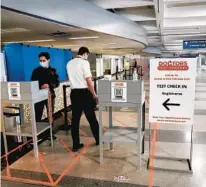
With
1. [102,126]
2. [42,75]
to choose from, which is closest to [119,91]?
[102,126]

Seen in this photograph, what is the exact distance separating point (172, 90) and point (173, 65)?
32cm

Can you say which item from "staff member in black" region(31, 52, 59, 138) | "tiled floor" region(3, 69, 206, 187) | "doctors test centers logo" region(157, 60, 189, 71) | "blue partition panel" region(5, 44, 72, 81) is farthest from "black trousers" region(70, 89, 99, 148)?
"blue partition panel" region(5, 44, 72, 81)

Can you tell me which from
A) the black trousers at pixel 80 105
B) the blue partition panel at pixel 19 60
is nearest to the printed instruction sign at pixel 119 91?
the black trousers at pixel 80 105

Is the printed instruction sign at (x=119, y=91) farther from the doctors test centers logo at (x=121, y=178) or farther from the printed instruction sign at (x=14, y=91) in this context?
the printed instruction sign at (x=14, y=91)

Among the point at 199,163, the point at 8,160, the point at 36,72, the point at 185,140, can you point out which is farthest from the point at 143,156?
the point at 36,72

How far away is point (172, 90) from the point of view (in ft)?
8.66

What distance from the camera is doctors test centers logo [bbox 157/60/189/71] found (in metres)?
2.54

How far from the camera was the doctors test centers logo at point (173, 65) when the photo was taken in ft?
8.34

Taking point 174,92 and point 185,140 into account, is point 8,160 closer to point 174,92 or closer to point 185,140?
point 174,92

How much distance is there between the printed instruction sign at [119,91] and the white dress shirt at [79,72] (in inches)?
22.2

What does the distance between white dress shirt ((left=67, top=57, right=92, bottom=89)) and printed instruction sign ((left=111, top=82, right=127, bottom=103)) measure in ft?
1.85

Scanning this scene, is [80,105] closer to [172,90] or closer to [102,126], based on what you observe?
[102,126]

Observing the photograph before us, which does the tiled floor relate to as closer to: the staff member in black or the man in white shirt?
the man in white shirt

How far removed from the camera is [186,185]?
7.80 ft
